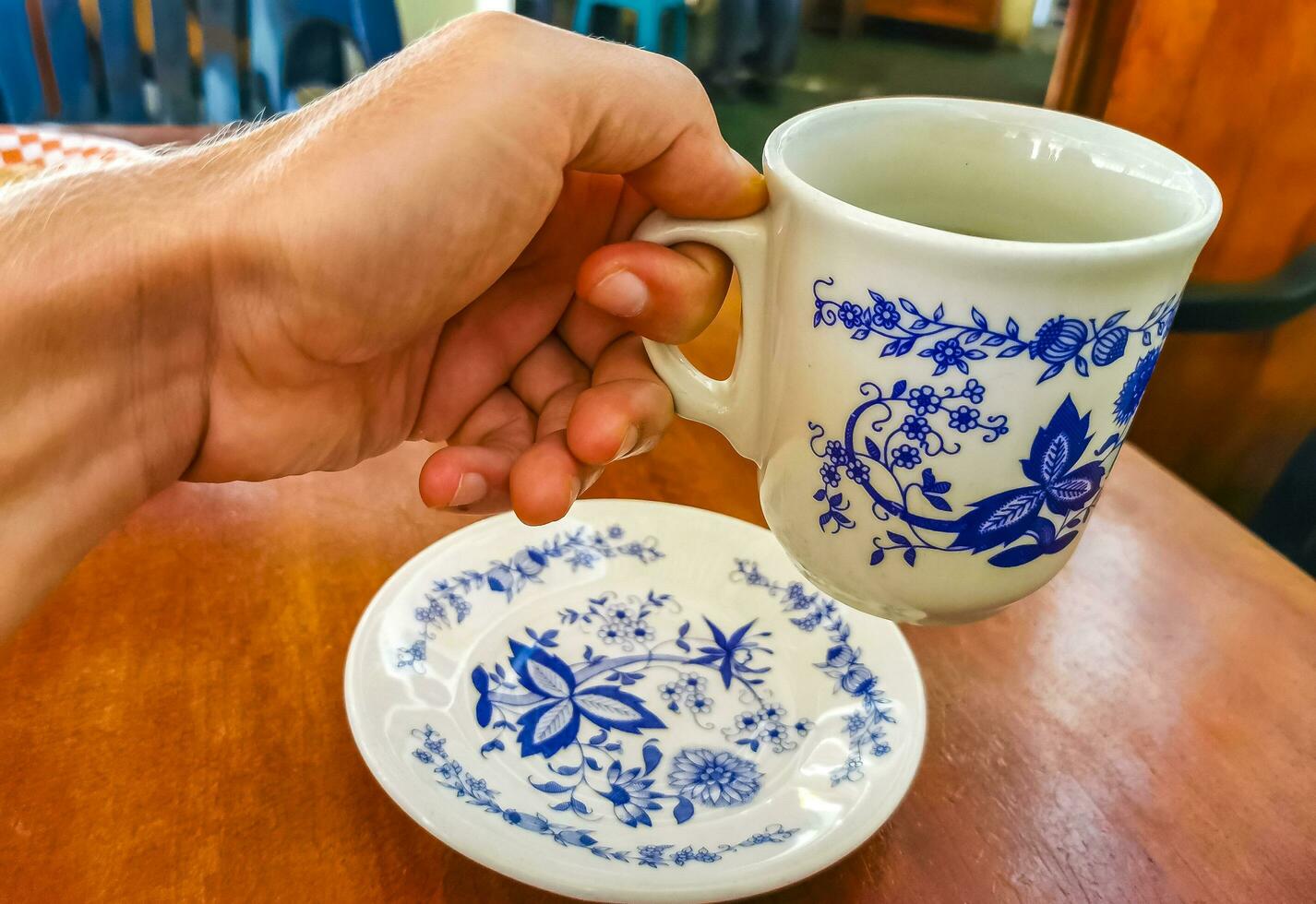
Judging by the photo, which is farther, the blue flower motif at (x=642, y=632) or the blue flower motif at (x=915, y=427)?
the blue flower motif at (x=642, y=632)

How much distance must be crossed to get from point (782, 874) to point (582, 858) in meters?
0.08

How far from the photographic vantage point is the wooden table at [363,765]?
0.40 meters

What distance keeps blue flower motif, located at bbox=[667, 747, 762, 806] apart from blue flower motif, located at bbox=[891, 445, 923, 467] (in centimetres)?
17

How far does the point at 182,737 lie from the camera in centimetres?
44

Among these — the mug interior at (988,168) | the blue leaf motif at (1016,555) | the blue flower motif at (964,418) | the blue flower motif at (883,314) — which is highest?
the mug interior at (988,168)

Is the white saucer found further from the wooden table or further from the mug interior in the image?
the mug interior

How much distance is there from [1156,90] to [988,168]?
1.06 metres

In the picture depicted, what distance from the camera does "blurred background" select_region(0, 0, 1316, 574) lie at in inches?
45.4

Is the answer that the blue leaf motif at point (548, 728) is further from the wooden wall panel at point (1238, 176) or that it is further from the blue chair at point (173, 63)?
the blue chair at point (173, 63)

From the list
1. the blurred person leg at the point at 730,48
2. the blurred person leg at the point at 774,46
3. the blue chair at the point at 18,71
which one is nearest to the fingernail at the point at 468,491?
the blue chair at the point at 18,71

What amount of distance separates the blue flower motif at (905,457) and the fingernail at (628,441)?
0.19 meters

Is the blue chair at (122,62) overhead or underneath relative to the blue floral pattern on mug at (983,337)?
underneath

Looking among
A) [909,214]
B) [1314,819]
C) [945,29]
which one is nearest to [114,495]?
→ [909,214]

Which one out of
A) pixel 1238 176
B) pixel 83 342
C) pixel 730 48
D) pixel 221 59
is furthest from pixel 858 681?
pixel 730 48
